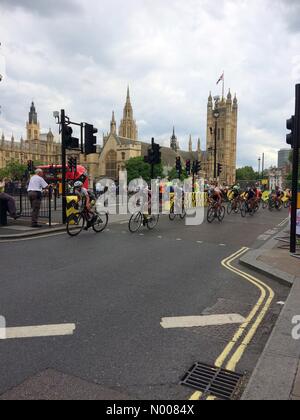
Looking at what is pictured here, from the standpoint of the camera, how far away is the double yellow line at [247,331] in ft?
11.5

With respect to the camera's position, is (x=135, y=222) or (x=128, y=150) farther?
(x=128, y=150)

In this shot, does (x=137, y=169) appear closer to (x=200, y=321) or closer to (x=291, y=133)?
(x=291, y=133)

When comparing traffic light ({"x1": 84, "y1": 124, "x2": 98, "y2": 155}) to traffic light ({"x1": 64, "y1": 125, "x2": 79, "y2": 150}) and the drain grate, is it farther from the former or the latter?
the drain grate

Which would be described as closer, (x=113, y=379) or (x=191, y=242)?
(x=113, y=379)

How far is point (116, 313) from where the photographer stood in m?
4.63

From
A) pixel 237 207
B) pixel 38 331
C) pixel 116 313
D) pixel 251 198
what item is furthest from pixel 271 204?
pixel 38 331

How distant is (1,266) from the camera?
695 centimetres

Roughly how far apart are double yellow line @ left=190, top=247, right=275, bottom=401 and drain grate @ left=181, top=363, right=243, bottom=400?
0.26 feet

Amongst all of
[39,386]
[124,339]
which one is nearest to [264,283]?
[124,339]

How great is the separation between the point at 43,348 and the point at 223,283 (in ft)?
11.9

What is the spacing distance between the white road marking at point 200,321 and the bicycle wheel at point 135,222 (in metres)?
7.81

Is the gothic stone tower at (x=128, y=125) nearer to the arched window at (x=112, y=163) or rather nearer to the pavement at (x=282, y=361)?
the arched window at (x=112, y=163)

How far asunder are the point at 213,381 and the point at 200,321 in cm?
138
